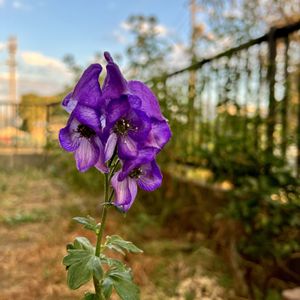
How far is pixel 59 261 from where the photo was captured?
271cm

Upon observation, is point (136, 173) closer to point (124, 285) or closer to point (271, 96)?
point (124, 285)

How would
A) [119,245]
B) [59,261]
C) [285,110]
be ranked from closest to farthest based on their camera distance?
1. [119,245]
2. [285,110]
3. [59,261]

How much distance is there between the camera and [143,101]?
2.85 ft

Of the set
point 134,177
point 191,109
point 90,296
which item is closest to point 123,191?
point 134,177

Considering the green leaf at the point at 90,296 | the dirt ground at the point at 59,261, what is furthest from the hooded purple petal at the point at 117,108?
the dirt ground at the point at 59,261

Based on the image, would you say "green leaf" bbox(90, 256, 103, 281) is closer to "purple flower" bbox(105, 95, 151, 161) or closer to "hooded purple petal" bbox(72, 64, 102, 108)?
"purple flower" bbox(105, 95, 151, 161)

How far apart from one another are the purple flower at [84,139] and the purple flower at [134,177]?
0.05 m

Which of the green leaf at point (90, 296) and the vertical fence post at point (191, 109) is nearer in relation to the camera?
the green leaf at point (90, 296)

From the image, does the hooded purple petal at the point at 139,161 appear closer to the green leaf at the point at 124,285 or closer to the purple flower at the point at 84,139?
the purple flower at the point at 84,139

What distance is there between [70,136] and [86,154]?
5 cm

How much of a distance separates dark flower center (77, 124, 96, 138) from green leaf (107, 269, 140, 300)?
308mm

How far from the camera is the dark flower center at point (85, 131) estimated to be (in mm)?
846

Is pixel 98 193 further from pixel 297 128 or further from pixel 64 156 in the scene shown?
pixel 297 128

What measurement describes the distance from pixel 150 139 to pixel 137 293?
1.08ft
